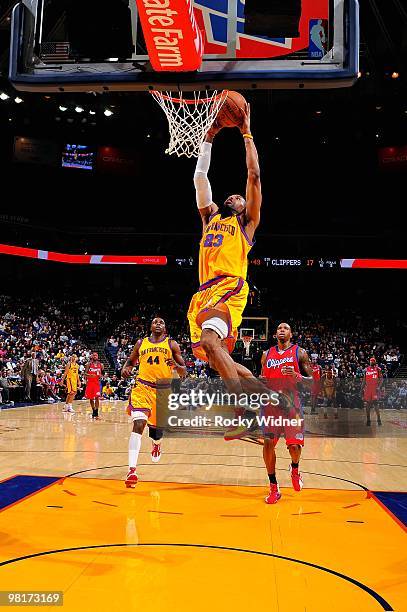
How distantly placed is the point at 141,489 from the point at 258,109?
18.5 metres

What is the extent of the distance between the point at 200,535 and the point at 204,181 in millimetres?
2926

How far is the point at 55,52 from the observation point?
4.28 metres

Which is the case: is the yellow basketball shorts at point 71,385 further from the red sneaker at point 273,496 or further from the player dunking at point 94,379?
the red sneaker at point 273,496

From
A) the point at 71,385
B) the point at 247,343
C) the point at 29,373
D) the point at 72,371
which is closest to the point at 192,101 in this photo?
the point at 71,385

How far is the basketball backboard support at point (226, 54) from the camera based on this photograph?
402 centimetres

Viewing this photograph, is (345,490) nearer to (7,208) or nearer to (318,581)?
(318,581)

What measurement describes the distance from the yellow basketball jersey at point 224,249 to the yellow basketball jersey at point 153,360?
2423 millimetres

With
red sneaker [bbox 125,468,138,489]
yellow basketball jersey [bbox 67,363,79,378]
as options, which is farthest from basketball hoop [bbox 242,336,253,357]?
red sneaker [bbox 125,468,138,489]

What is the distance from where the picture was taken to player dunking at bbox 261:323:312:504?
5.88 metres

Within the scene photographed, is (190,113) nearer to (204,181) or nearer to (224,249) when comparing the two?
(204,181)

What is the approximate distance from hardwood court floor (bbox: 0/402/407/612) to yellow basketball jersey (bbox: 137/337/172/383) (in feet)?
4.00

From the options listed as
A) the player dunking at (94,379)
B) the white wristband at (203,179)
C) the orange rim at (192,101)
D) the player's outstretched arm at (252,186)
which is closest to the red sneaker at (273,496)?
the player's outstretched arm at (252,186)

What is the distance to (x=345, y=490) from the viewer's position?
639 centimetres

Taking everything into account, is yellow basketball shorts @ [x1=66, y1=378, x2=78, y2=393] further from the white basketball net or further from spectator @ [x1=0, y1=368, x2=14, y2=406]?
the white basketball net
